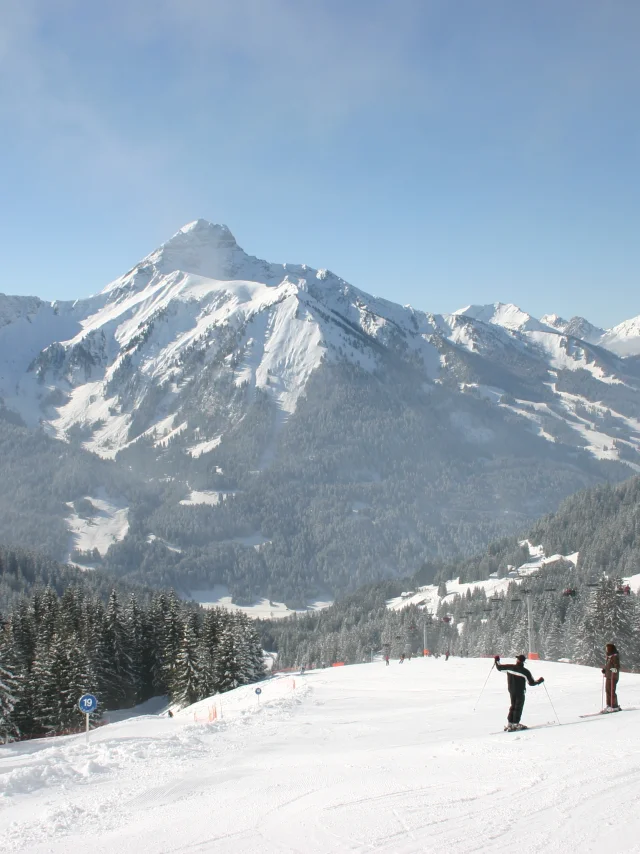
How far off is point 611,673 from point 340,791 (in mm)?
9524

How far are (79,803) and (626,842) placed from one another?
6971 millimetres

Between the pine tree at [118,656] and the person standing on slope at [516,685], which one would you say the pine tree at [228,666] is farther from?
the person standing on slope at [516,685]

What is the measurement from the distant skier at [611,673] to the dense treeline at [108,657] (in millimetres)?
36111

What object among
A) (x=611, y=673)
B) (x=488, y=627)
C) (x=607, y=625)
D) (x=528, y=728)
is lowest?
(x=488, y=627)

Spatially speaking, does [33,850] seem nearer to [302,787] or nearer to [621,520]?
[302,787]

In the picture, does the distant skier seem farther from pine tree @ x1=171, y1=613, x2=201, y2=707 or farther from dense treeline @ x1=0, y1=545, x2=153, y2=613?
dense treeline @ x1=0, y1=545, x2=153, y2=613

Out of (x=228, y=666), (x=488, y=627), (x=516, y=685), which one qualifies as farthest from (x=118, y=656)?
(x=488, y=627)

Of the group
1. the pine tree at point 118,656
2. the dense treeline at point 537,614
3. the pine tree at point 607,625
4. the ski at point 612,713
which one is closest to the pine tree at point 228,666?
the pine tree at point 118,656

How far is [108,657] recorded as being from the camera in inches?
2430

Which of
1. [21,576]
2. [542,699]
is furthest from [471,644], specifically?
[21,576]

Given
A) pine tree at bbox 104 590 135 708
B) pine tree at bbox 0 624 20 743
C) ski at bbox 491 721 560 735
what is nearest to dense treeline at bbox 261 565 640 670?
pine tree at bbox 104 590 135 708

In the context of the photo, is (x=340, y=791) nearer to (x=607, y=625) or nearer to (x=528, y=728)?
(x=528, y=728)

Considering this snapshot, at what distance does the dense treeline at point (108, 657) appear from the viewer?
47.7m

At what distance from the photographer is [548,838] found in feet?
23.9
